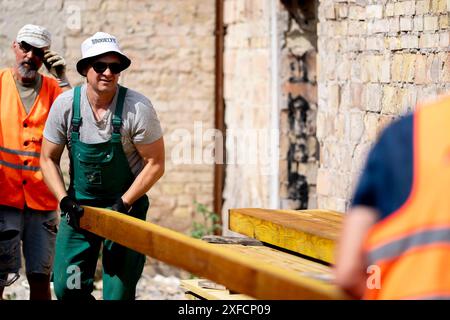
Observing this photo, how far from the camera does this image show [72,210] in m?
5.88

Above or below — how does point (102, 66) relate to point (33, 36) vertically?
below

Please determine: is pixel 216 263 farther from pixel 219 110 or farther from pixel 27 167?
pixel 219 110

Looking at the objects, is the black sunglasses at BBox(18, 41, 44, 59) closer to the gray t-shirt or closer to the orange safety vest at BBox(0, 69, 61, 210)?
the orange safety vest at BBox(0, 69, 61, 210)

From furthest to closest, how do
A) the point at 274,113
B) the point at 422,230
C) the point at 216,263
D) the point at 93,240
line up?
the point at 274,113
the point at 93,240
the point at 216,263
the point at 422,230

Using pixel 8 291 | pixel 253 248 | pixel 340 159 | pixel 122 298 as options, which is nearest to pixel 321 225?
pixel 253 248

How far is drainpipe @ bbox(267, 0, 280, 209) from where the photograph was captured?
9.55 m

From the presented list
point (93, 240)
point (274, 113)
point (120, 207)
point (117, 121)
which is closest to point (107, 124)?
point (117, 121)

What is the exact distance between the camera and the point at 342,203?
7.71m

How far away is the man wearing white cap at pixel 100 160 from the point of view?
5918 mm

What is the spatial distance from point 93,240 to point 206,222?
4723 millimetres

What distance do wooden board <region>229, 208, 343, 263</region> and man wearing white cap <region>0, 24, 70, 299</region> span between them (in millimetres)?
1442

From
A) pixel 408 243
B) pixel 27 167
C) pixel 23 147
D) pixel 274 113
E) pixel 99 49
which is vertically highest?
pixel 99 49

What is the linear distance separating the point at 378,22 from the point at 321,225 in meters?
2.08

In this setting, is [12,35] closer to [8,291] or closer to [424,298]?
[8,291]
